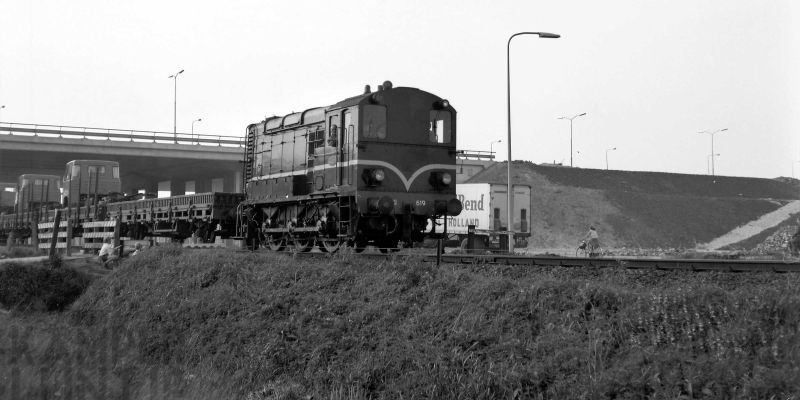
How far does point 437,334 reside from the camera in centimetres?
1005

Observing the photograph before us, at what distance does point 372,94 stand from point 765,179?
260 ft

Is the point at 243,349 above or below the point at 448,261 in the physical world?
below

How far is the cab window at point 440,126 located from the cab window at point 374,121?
137cm

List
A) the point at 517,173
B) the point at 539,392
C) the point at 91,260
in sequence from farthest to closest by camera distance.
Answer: the point at 517,173 < the point at 91,260 < the point at 539,392

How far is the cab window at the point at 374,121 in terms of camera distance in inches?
700

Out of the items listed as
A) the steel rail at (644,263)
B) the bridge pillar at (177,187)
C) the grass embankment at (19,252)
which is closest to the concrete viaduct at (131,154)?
the bridge pillar at (177,187)

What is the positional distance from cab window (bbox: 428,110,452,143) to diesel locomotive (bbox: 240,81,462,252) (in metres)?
0.02

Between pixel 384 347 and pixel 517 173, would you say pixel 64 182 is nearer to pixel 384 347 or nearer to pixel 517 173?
pixel 384 347

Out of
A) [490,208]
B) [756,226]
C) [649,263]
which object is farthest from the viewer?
[756,226]

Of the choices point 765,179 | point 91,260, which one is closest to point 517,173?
point 765,179

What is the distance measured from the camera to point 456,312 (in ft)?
33.7

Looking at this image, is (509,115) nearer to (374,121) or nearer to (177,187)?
(374,121)

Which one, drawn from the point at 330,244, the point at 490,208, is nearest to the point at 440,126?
the point at 330,244

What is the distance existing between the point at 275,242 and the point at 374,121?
487 centimetres
